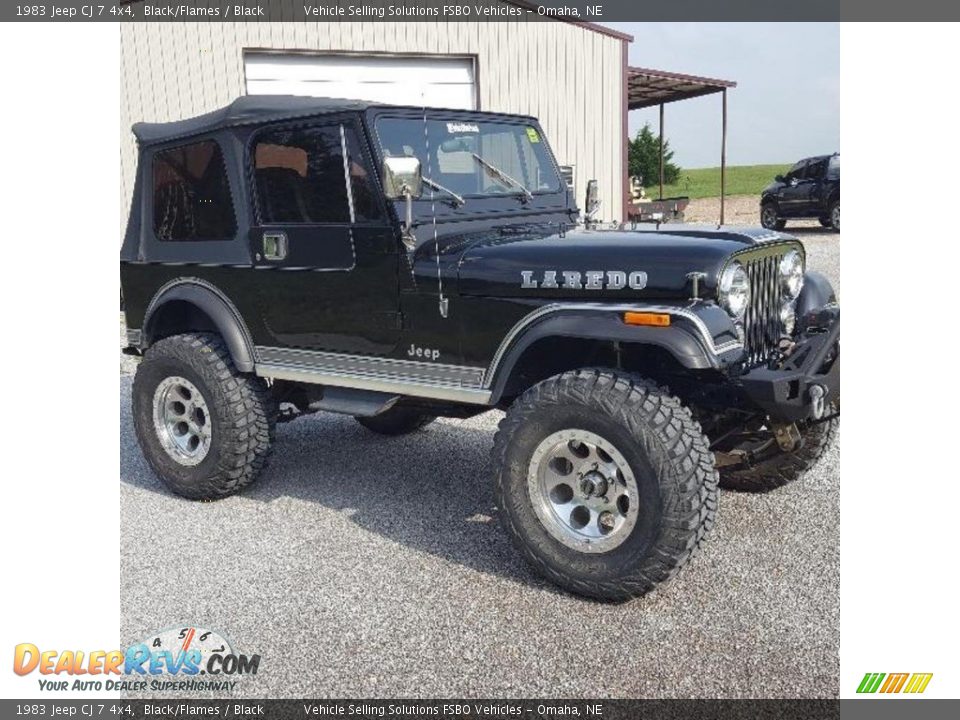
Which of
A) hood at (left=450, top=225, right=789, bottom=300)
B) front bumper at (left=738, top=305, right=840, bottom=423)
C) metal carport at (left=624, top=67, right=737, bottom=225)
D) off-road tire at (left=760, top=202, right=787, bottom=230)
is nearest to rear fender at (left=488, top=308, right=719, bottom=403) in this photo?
hood at (left=450, top=225, right=789, bottom=300)

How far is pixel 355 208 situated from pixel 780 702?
9.39 ft

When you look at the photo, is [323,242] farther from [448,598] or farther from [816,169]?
[816,169]

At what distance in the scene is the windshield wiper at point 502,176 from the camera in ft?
15.4

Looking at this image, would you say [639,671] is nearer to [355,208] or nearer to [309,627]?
[309,627]

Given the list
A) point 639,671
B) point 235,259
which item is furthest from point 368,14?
point 639,671

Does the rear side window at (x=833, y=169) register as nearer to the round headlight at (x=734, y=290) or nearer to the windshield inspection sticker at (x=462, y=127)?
the windshield inspection sticker at (x=462, y=127)

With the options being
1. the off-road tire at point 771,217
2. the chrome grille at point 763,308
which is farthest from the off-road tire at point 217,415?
the off-road tire at point 771,217

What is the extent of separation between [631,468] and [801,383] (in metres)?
0.77

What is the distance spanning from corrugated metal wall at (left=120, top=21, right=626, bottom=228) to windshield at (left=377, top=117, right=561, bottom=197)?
7.65 meters

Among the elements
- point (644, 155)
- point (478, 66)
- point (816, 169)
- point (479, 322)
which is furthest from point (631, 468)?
point (644, 155)

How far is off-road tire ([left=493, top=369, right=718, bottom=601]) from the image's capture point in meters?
3.44

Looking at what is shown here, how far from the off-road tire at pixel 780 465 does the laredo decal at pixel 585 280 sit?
1.32m

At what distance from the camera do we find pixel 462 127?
473cm

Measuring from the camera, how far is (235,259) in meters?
4.82
